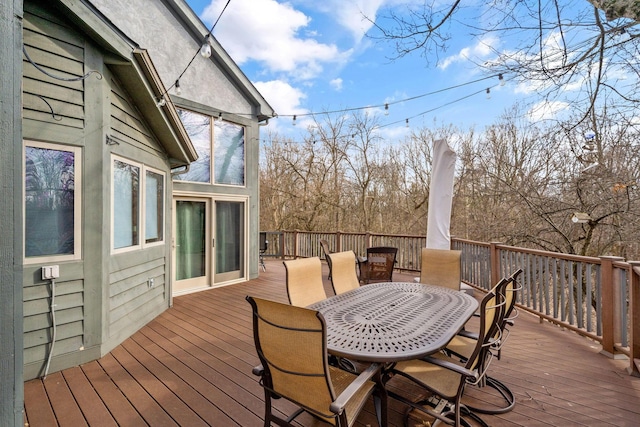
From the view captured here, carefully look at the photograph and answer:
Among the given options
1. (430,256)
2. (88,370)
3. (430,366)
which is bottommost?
(88,370)

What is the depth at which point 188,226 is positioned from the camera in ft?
19.2

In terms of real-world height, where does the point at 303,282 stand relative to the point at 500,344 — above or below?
above

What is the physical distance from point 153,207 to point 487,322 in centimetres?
449

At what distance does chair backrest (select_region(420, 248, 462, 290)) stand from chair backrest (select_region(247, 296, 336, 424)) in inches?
104

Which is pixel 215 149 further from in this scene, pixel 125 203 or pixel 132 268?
pixel 132 268

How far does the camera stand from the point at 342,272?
348 cm

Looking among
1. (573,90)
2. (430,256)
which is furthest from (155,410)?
(573,90)

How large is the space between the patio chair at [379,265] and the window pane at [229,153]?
3388mm

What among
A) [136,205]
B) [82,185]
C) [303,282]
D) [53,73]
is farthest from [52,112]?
[303,282]

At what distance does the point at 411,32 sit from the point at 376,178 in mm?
9928

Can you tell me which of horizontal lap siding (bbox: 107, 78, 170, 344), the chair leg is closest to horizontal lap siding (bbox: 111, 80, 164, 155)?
horizontal lap siding (bbox: 107, 78, 170, 344)

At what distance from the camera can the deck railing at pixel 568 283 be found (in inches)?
116

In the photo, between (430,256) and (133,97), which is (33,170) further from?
(430,256)

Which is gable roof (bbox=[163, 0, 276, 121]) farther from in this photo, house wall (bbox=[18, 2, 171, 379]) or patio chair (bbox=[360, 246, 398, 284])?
patio chair (bbox=[360, 246, 398, 284])
